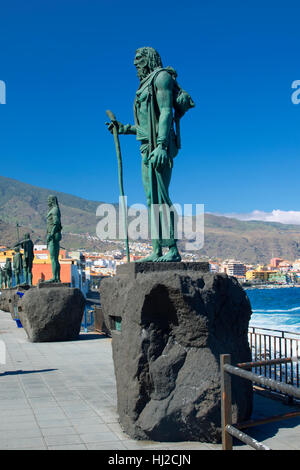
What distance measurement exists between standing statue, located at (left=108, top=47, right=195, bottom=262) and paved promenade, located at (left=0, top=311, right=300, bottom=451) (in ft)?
6.10

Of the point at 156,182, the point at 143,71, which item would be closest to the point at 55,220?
the point at 143,71

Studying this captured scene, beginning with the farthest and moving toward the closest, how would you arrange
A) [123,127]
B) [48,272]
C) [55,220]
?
[48,272] → [55,220] → [123,127]

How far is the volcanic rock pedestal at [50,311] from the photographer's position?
479 inches

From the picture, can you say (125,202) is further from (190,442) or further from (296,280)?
(296,280)

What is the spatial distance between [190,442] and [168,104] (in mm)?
3567

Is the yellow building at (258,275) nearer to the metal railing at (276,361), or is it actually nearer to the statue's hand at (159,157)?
the metal railing at (276,361)

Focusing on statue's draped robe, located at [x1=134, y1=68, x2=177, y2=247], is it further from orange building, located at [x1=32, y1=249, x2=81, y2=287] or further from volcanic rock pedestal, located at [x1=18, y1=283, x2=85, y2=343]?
orange building, located at [x1=32, y1=249, x2=81, y2=287]

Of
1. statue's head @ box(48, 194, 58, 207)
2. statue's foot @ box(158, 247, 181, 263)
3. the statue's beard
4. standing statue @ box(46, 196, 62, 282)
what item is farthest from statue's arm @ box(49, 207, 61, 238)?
statue's foot @ box(158, 247, 181, 263)

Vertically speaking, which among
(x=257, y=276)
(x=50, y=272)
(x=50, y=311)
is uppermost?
(x=50, y=311)

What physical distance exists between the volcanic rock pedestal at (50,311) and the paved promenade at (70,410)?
7.30ft

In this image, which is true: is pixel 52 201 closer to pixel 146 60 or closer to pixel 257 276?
pixel 146 60

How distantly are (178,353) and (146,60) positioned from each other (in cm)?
346

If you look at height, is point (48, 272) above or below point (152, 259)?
below

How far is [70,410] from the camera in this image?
5684mm
